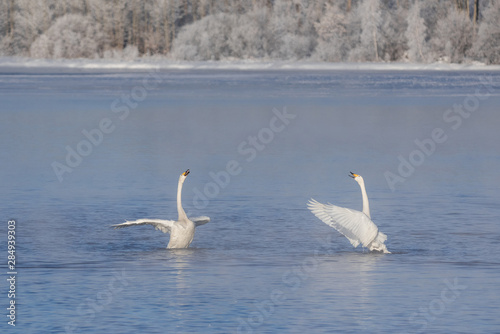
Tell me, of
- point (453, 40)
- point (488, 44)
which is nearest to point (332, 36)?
point (453, 40)

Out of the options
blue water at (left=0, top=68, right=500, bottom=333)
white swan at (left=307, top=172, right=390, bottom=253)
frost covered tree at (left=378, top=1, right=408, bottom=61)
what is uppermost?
white swan at (left=307, top=172, right=390, bottom=253)

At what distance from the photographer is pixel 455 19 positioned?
7275 cm

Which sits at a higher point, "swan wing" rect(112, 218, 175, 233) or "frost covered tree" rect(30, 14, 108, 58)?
"swan wing" rect(112, 218, 175, 233)

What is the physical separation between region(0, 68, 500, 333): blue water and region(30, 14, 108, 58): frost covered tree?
55.7m

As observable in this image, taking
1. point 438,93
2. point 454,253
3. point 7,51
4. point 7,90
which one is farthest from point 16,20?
point 454,253

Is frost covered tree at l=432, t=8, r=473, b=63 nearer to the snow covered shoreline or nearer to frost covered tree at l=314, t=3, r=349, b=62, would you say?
the snow covered shoreline

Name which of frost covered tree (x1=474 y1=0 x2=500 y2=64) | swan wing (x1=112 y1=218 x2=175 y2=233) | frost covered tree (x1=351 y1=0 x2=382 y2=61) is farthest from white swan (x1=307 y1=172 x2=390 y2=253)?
frost covered tree (x1=351 y1=0 x2=382 y2=61)

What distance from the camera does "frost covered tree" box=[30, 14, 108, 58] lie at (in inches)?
3366

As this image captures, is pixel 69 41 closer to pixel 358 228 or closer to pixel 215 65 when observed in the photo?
pixel 215 65

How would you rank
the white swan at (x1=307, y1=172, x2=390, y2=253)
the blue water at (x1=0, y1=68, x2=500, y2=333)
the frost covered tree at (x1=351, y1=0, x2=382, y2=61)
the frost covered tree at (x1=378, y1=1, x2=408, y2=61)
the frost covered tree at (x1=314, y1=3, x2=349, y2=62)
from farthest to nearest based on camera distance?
the frost covered tree at (x1=314, y1=3, x2=349, y2=62) → the frost covered tree at (x1=378, y1=1, x2=408, y2=61) → the frost covered tree at (x1=351, y1=0, x2=382, y2=61) → the white swan at (x1=307, y1=172, x2=390, y2=253) → the blue water at (x1=0, y1=68, x2=500, y2=333)

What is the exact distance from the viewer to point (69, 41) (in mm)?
85688

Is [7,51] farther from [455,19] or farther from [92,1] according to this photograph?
[455,19]

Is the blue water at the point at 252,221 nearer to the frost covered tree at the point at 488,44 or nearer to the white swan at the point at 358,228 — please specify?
the white swan at the point at 358,228

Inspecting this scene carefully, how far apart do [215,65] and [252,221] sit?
60.4 meters
